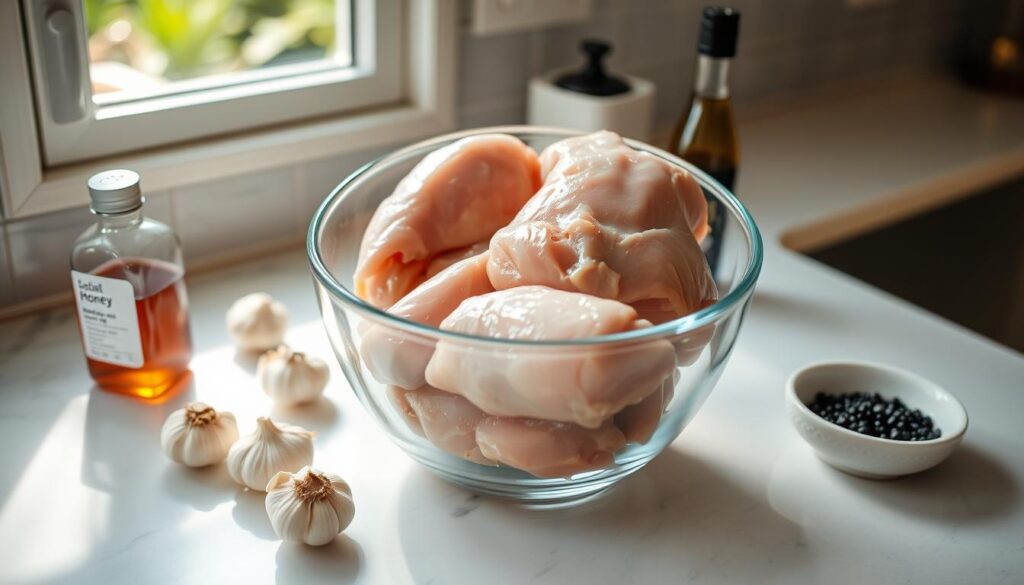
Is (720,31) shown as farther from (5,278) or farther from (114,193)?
(5,278)

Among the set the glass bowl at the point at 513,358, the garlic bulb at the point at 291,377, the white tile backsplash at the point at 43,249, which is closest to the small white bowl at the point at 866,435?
the glass bowl at the point at 513,358

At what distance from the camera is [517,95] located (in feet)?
4.29

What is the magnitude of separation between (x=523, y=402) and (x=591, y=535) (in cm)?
16

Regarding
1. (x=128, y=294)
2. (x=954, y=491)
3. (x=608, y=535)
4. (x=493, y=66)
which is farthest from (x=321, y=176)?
(x=954, y=491)

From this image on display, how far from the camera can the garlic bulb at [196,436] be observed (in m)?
0.78

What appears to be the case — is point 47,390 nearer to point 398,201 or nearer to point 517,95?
point 398,201

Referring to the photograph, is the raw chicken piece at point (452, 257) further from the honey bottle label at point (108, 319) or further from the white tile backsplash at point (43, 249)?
the white tile backsplash at point (43, 249)

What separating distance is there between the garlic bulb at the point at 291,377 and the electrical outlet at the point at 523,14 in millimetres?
509

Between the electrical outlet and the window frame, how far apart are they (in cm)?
4

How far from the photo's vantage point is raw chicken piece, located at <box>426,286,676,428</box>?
630 millimetres

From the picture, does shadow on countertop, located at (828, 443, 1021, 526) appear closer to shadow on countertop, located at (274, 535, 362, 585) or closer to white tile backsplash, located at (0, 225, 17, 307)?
shadow on countertop, located at (274, 535, 362, 585)

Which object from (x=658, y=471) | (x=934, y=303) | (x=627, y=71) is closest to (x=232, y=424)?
(x=658, y=471)

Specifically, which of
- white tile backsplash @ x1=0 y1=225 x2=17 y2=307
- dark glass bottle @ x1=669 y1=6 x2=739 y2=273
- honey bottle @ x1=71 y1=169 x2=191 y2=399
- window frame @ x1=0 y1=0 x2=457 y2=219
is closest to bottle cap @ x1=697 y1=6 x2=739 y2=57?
dark glass bottle @ x1=669 y1=6 x2=739 y2=273

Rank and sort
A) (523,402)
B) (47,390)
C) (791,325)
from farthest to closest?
(791,325) < (47,390) < (523,402)
